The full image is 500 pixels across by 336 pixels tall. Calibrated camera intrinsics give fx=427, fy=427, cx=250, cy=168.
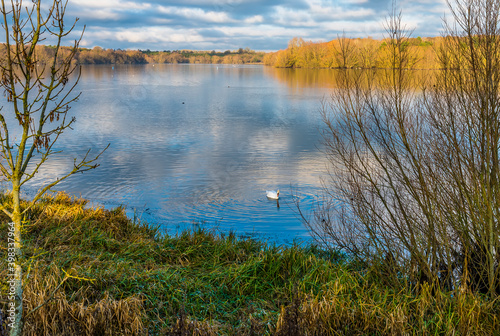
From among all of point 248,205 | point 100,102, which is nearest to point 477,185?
point 248,205

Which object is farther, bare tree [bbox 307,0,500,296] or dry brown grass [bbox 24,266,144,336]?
bare tree [bbox 307,0,500,296]

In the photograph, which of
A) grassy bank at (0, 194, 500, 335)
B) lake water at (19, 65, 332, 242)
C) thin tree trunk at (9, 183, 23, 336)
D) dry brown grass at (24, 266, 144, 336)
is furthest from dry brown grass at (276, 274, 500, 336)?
lake water at (19, 65, 332, 242)

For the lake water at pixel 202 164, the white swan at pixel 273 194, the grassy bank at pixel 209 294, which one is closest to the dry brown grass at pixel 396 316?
the grassy bank at pixel 209 294

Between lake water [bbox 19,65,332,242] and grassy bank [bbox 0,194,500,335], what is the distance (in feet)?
8.10

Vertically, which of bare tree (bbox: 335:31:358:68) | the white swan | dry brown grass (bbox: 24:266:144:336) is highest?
bare tree (bbox: 335:31:358:68)

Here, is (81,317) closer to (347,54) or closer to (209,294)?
(209,294)

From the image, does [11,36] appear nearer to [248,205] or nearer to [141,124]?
[248,205]

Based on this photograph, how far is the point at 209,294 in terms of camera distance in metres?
6.18

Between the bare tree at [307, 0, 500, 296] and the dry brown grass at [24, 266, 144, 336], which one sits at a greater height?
the bare tree at [307, 0, 500, 296]

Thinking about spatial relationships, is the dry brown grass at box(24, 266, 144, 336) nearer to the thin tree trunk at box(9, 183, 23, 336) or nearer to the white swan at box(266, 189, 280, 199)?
the thin tree trunk at box(9, 183, 23, 336)

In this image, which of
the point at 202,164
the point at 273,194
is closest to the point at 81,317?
the point at 273,194

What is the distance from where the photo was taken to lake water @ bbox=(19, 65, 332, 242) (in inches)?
436

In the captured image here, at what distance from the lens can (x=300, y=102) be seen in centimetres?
3266

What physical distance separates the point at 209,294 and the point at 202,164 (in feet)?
32.2
